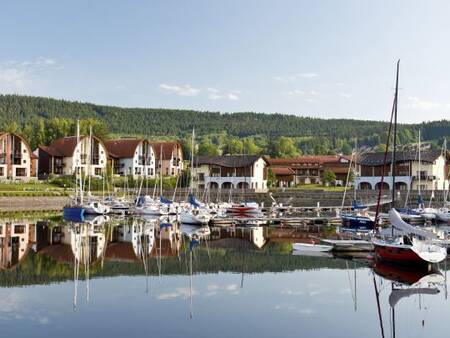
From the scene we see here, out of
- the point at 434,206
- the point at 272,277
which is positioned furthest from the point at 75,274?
the point at 434,206

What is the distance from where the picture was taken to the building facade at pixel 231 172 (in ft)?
352

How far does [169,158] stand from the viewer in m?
125

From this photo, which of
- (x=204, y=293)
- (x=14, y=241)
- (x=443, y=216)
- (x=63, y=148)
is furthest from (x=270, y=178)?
(x=204, y=293)

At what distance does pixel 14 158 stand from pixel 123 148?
24002 millimetres

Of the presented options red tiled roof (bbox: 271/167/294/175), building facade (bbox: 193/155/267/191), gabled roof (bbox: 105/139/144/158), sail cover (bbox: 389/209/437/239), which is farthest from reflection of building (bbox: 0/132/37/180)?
sail cover (bbox: 389/209/437/239)

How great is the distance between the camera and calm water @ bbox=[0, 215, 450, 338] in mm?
20984

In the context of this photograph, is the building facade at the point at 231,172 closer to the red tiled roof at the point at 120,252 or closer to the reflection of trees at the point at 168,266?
the red tiled roof at the point at 120,252

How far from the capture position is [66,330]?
2027cm

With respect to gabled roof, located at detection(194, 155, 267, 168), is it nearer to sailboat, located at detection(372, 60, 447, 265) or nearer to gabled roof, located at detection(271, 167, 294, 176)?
gabled roof, located at detection(271, 167, 294, 176)

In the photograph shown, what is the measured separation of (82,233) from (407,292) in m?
31.4

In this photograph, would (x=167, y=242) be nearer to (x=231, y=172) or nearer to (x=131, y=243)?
(x=131, y=243)

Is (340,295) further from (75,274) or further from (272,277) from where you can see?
(75,274)

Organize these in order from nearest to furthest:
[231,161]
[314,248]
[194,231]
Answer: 1. [314,248]
2. [194,231]
3. [231,161]

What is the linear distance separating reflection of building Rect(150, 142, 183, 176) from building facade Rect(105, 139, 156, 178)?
2481 mm
